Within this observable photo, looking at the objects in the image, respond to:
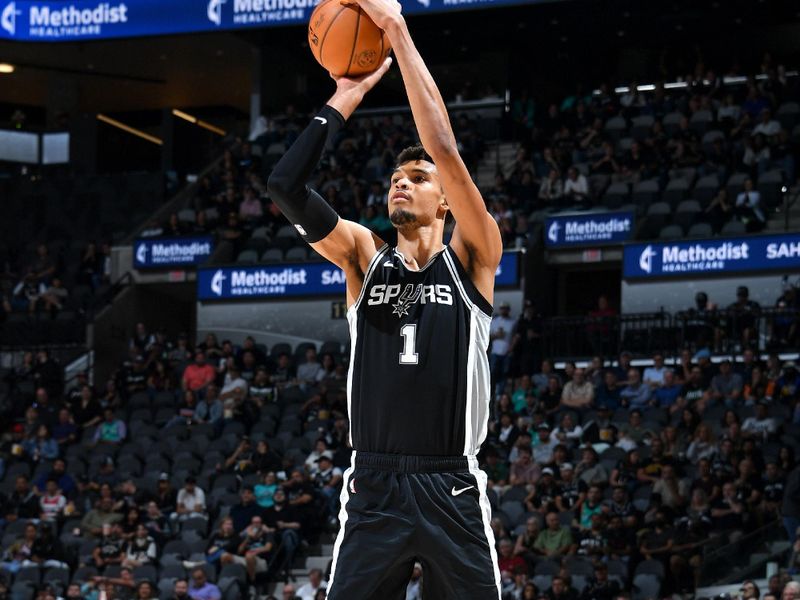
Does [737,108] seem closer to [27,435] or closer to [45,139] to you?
[27,435]

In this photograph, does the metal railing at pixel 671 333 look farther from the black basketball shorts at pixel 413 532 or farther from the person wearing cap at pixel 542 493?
the black basketball shorts at pixel 413 532

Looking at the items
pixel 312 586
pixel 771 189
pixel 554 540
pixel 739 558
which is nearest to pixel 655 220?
pixel 771 189

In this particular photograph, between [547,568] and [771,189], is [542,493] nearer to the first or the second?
[547,568]

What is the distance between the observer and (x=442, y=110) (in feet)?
15.9

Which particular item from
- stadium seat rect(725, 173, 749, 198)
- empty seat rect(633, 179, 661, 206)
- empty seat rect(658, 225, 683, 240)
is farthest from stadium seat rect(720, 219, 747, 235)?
empty seat rect(633, 179, 661, 206)

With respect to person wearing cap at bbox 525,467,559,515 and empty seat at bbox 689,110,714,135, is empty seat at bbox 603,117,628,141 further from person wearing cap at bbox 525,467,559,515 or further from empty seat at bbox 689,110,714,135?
person wearing cap at bbox 525,467,559,515

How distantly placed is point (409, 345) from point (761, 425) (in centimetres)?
1127

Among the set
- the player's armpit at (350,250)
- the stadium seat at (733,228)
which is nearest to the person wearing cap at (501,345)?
the stadium seat at (733,228)

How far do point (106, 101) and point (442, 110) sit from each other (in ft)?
93.6

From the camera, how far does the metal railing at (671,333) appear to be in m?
17.9

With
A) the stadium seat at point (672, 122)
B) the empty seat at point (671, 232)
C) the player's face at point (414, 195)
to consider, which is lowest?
the player's face at point (414, 195)

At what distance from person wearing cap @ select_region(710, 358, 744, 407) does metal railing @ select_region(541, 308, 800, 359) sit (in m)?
1.21

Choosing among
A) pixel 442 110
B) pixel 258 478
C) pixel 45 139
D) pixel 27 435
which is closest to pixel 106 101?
pixel 45 139

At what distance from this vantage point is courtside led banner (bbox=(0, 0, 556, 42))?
24438mm
